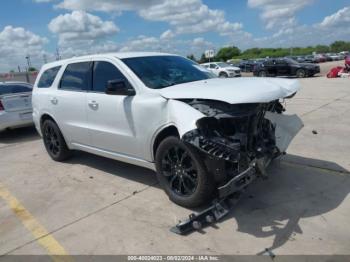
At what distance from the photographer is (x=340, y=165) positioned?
5.33 meters

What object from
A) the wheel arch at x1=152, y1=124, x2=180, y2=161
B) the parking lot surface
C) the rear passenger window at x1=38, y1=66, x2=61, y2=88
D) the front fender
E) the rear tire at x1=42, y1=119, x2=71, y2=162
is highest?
the rear passenger window at x1=38, y1=66, x2=61, y2=88

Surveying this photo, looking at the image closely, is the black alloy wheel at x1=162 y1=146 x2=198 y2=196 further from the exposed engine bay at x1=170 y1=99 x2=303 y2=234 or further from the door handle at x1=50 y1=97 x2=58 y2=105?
the door handle at x1=50 y1=97 x2=58 y2=105

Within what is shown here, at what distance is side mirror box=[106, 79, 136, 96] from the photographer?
4.33 meters

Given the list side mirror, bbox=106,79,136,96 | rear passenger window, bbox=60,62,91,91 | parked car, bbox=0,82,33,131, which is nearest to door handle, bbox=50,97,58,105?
rear passenger window, bbox=60,62,91,91

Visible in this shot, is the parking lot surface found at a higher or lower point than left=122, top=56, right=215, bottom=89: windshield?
lower

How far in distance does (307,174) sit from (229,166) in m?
1.80

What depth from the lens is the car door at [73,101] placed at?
5.45 meters

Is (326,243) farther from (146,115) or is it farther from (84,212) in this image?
(84,212)

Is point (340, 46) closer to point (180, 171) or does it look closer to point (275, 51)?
point (275, 51)

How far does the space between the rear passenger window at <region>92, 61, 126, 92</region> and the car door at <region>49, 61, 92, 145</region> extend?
0.58 feet

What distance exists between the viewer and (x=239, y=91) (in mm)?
3703

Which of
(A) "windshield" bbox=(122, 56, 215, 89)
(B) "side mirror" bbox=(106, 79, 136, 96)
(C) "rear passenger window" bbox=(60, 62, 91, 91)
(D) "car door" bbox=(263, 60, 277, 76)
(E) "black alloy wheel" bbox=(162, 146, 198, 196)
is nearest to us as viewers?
(E) "black alloy wheel" bbox=(162, 146, 198, 196)

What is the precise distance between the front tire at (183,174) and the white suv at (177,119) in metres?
0.01

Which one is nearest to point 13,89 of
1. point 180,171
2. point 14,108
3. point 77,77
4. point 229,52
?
point 14,108
